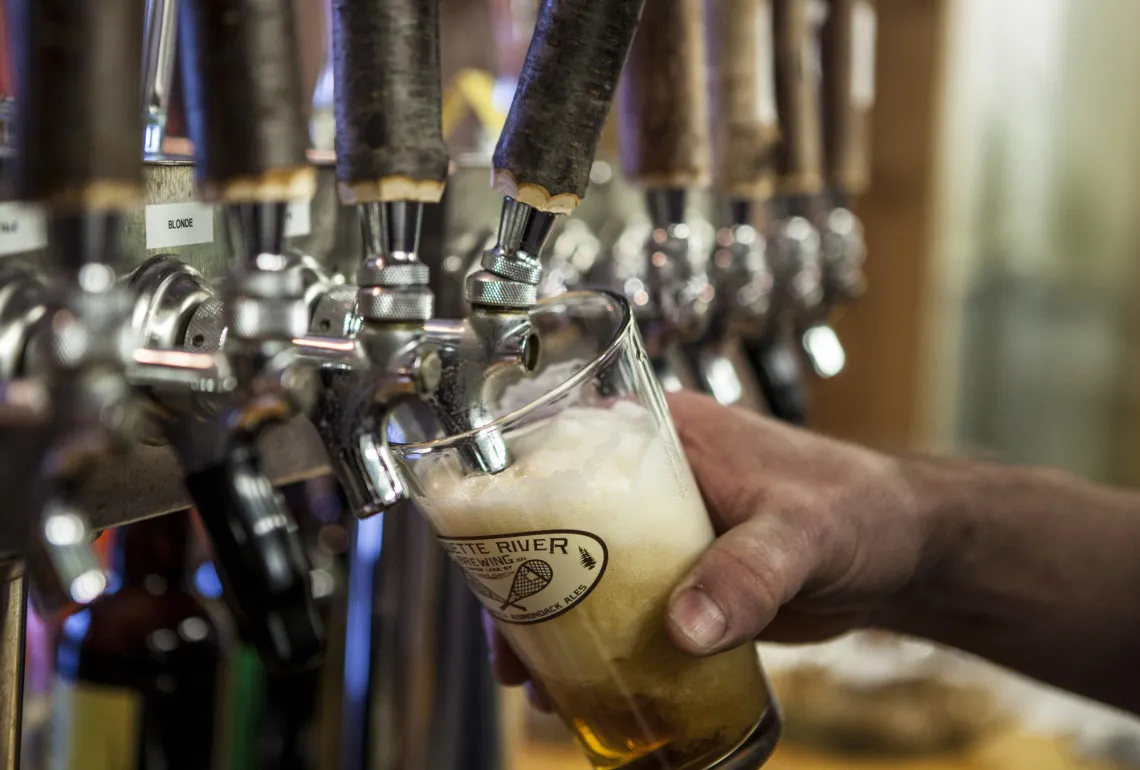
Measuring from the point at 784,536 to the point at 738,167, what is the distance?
31cm

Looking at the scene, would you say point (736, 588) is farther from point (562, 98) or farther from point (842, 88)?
point (842, 88)

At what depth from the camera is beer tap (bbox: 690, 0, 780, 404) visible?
2.74 ft

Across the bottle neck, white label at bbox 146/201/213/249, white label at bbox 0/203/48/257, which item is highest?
white label at bbox 0/203/48/257

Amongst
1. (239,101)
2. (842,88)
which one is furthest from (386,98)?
(842,88)

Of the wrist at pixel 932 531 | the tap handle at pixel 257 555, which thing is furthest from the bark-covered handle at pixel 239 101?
the wrist at pixel 932 531

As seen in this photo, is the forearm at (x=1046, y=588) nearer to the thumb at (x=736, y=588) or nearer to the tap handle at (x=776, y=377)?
the tap handle at (x=776, y=377)

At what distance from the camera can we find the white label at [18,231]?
0.46 metres

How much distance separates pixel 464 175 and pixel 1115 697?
64cm

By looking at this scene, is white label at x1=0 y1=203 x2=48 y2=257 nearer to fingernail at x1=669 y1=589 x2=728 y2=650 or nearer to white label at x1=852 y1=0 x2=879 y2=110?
fingernail at x1=669 y1=589 x2=728 y2=650

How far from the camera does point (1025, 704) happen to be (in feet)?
4.58

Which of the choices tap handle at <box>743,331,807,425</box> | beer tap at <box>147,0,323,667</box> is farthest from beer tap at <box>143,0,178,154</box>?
tap handle at <box>743,331,807,425</box>

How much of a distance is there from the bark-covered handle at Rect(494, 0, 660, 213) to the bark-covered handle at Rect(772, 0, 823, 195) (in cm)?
44

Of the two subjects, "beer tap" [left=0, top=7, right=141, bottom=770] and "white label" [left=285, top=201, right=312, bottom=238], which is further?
"white label" [left=285, top=201, right=312, bottom=238]

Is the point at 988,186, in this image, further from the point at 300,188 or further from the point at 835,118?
the point at 300,188
